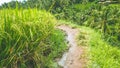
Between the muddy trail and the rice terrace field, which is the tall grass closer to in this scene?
the rice terrace field

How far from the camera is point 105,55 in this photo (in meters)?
7.91

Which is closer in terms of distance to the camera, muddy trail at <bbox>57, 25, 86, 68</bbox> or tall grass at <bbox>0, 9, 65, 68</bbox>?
→ tall grass at <bbox>0, 9, 65, 68</bbox>

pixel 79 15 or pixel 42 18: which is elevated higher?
pixel 42 18

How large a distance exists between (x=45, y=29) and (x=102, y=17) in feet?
28.1

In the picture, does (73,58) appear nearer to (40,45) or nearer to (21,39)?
(40,45)

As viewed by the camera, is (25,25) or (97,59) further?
(97,59)

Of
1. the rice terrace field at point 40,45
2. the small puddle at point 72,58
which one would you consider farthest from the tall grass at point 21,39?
the small puddle at point 72,58

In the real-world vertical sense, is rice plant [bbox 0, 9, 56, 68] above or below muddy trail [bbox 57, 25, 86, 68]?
above

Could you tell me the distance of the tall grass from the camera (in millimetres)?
4859

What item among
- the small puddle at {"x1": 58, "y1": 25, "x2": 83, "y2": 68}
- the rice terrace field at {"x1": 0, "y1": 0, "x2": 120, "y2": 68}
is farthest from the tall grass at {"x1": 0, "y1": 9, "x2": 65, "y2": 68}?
the small puddle at {"x1": 58, "y1": 25, "x2": 83, "y2": 68}

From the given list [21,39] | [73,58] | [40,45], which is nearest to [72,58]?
[73,58]

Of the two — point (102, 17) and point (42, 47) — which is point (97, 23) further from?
point (42, 47)

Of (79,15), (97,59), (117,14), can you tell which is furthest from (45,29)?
(79,15)

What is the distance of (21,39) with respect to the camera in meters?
5.06
